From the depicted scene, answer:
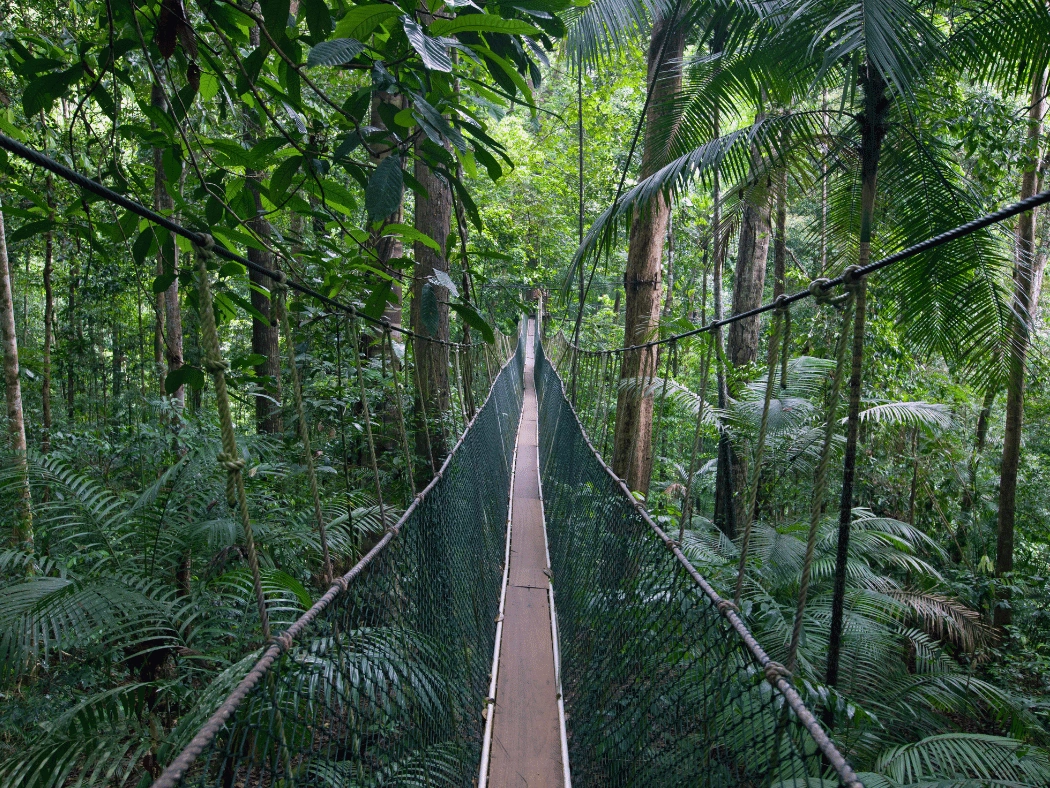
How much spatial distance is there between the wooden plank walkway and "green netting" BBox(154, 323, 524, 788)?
0.08 meters

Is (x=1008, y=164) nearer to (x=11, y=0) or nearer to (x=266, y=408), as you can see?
(x=266, y=408)

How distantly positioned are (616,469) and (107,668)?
291 cm

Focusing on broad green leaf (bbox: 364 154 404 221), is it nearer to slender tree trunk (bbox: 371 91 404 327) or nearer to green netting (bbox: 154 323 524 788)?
slender tree trunk (bbox: 371 91 404 327)

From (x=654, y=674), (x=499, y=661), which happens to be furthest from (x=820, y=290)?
(x=499, y=661)

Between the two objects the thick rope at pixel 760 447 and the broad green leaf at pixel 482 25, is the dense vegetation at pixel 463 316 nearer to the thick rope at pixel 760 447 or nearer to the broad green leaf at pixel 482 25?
the broad green leaf at pixel 482 25

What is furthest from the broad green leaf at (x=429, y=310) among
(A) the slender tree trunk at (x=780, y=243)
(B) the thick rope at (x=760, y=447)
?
(A) the slender tree trunk at (x=780, y=243)

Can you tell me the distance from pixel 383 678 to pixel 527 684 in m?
0.98

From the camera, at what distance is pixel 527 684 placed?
2.15 metres

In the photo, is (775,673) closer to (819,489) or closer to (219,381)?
(819,489)

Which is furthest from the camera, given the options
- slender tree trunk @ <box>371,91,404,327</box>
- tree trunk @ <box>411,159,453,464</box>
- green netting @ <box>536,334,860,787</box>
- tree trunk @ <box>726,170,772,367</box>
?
tree trunk @ <box>726,170,772,367</box>

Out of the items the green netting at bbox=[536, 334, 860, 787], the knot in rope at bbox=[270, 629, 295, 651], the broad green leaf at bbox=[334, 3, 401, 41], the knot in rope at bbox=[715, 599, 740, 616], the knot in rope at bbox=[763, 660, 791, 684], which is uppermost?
the broad green leaf at bbox=[334, 3, 401, 41]

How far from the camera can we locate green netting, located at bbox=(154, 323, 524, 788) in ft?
2.67

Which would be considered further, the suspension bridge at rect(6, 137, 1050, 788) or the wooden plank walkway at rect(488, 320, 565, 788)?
the wooden plank walkway at rect(488, 320, 565, 788)

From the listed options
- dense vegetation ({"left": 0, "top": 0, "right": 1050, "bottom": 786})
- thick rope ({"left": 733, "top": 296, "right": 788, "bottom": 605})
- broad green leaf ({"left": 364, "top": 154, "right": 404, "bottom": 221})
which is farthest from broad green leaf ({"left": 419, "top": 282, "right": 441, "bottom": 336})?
thick rope ({"left": 733, "top": 296, "right": 788, "bottom": 605})
